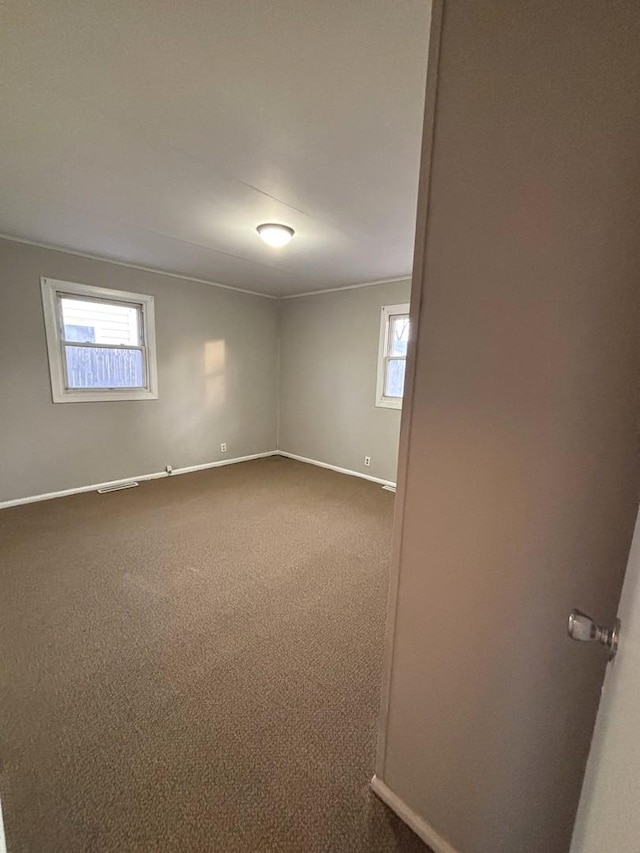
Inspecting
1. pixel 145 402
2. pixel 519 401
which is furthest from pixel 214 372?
pixel 519 401

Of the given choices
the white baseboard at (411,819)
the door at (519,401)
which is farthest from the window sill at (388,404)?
the white baseboard at (411,819)

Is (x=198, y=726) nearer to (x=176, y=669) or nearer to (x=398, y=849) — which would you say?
(x=176, y=669)

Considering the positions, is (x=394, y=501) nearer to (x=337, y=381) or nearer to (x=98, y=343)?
(x=337, y=381)

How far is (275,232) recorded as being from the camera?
2.65 m

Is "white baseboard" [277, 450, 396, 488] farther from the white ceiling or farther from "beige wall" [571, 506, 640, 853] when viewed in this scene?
"beige wall" [571, 506, 640, 853]

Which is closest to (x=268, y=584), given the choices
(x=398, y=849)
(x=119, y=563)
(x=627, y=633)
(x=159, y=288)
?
(x=119, y=563)

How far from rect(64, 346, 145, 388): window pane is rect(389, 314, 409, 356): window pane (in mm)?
3002

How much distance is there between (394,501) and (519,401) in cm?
101

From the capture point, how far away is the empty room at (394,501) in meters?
0.68

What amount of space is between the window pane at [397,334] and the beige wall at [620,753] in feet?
12.8

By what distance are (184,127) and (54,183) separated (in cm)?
115

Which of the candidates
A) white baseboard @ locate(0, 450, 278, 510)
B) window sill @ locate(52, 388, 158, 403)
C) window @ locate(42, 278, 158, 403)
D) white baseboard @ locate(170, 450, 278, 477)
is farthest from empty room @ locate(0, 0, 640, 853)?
white baseboard @ locate(170, 450, 278, 477)

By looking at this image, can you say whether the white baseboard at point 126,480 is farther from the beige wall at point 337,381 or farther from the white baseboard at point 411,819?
the white baseboard at point 411,819

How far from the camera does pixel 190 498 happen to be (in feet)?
12.6
